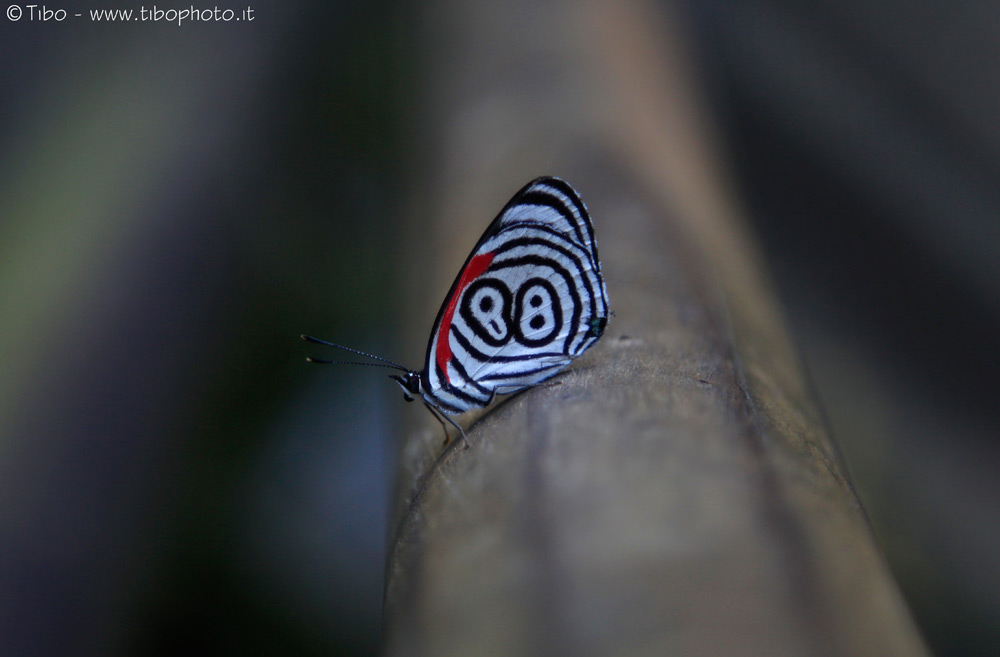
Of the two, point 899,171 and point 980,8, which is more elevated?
point 980,8

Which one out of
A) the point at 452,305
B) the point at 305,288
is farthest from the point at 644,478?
the point at 305,288

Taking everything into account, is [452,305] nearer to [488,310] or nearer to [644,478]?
[488,310]

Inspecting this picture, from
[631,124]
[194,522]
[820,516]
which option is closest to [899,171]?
[631,124]

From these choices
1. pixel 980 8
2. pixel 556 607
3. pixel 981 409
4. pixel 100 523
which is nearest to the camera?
pixel 556 607

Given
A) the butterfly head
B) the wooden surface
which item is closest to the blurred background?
the butterfly head

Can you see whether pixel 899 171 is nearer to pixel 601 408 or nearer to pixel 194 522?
pixel 601 408

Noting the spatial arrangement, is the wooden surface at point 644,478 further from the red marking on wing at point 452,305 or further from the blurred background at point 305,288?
the blurred background at point 305,288

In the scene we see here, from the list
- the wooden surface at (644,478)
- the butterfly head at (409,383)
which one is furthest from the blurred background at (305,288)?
the wooden surface at (644,478)
